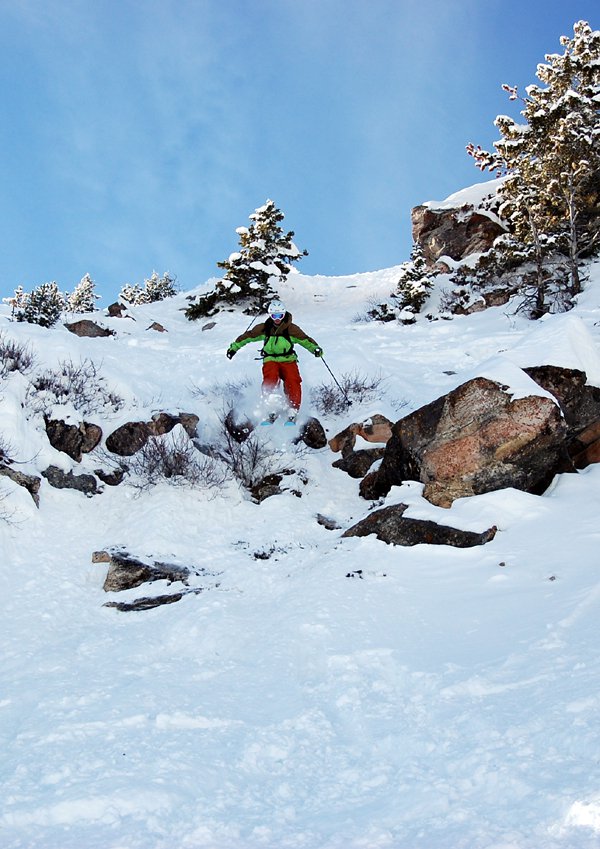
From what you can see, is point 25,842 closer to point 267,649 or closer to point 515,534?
point 267,649

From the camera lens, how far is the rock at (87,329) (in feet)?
53.9

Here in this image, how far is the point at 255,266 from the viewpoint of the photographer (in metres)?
22.2

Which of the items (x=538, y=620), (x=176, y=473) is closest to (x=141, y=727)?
(x=538, y=620)

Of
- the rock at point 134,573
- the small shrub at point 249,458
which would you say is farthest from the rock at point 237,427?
the rock at point 134,573

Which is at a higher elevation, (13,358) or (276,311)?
(276,311)

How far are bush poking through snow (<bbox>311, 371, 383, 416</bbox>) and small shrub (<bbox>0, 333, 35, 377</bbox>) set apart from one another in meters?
5.17

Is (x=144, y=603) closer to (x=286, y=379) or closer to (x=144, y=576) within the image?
(x=144, y=576)

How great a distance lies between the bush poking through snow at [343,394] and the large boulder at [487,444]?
132 inches

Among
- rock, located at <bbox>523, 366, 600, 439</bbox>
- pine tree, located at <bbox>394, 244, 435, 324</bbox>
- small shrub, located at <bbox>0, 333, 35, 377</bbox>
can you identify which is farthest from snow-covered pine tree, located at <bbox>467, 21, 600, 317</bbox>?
small shrub, located at <bbox>0, 333, 35, 377</bbox>

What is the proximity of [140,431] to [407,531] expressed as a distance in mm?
4814

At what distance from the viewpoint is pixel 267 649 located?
181 inches

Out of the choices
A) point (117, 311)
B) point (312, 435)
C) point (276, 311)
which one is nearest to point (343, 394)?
point (312, 435)

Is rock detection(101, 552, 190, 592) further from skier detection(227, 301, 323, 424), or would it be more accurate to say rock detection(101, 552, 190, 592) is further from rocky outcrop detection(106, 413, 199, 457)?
skier detection(227, 301, 323, 424)

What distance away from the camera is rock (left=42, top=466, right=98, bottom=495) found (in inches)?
311
